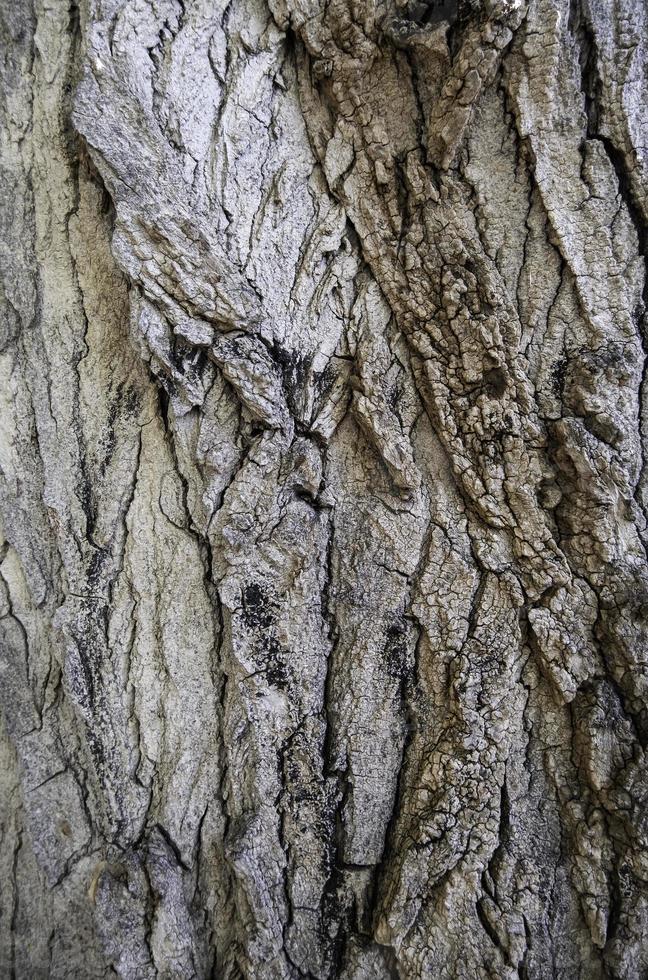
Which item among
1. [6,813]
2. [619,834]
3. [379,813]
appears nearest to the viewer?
[619,834]

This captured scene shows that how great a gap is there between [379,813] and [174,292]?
1260mm

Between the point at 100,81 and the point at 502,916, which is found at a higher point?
the point at 100,81

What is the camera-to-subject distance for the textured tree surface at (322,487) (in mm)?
1062

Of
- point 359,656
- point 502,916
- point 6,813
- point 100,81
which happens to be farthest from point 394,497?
point 6,813

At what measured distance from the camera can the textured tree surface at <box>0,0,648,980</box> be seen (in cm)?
106

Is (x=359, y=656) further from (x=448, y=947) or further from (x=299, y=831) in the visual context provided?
(x=448, y=947)

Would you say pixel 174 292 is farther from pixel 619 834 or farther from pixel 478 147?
pixel 619 834

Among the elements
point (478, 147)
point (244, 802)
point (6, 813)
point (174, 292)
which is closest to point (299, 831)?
point (244, 802)

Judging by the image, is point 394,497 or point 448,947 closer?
point 448,947

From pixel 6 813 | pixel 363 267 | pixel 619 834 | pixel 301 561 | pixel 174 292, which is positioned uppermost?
pixel 363 267

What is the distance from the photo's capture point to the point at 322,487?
1162 millimetres

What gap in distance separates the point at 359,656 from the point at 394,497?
380 millimetres

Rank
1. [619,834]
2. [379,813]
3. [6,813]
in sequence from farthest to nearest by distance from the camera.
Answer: [6,813], [379,813], [619,834]

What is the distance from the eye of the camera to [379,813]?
1.12 metres
